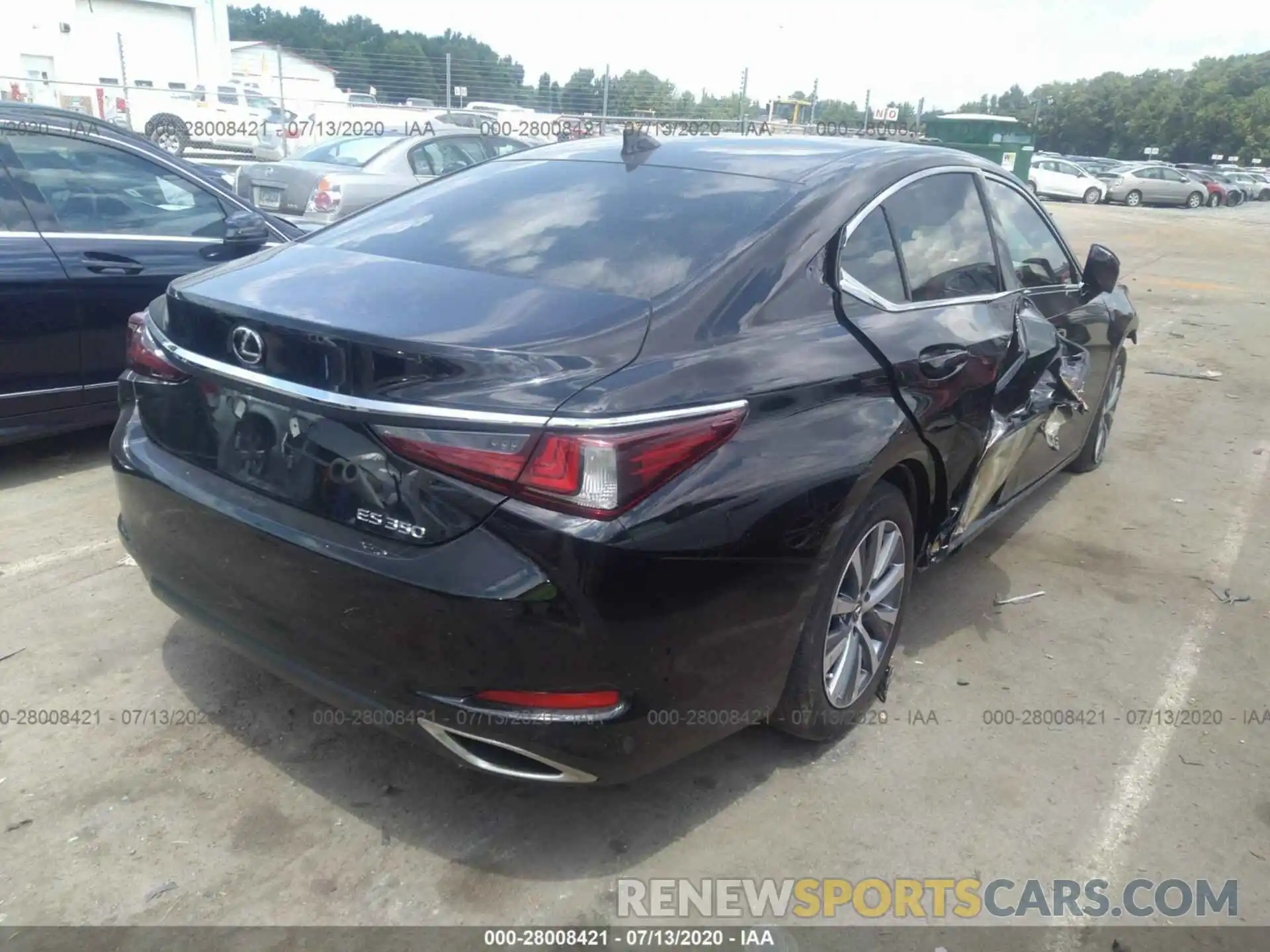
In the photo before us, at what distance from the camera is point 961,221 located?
11.8ft

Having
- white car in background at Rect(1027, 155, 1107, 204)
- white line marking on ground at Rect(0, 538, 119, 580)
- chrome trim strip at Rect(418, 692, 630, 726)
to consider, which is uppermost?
chrome trim strip at Rect(418, 692, 630, 726)

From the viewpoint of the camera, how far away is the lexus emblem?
2.36 m

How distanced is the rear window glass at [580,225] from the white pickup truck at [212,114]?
2190 cm

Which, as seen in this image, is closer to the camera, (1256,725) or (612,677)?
(612,677)

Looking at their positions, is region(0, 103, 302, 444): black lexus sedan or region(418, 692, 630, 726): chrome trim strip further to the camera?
region(0, 103, 302, 444): black lexus sedan

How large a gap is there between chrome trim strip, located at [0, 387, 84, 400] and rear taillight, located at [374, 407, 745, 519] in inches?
127

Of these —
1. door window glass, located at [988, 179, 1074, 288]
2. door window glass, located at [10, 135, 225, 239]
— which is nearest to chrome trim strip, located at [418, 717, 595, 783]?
door window glass, located at [988, 179, 1074, 288]

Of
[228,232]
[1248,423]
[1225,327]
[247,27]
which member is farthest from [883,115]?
[247,27]

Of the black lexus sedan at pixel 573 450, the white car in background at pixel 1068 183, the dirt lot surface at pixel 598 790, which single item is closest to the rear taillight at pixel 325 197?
the dirt lot surface at pixel 598 790

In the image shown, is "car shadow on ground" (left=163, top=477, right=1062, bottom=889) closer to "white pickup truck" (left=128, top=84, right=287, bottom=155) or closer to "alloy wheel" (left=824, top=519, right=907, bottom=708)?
"alloy wheel" (left=824, top=519, right=907, bottom=708)

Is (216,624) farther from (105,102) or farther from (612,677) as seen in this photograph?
(105,102)

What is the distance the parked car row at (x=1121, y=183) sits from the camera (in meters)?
37.5

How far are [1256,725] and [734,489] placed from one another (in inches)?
88.3

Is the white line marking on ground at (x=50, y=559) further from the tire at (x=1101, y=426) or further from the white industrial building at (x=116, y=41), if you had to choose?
the white industrial building at (x=116, y=41)
